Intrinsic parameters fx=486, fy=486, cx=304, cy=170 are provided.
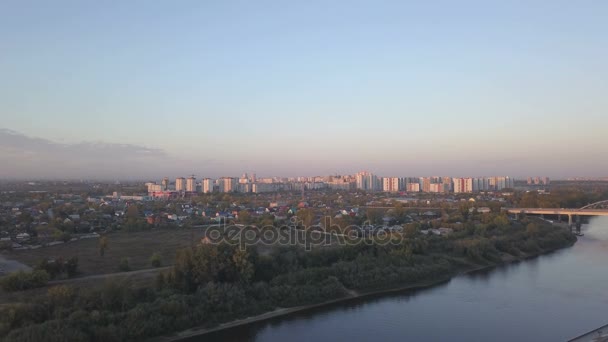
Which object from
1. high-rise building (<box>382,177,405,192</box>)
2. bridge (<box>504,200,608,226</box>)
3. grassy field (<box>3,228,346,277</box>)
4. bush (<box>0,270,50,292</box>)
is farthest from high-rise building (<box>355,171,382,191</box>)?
bush (<box>0,270,50,292</box>)

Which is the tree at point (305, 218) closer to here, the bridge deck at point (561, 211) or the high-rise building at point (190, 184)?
the bridge deck at point (561, 211)

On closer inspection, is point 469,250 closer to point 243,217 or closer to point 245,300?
point 245,300

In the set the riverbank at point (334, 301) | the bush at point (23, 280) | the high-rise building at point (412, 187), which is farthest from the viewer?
the high-rise building at point (412, 187)

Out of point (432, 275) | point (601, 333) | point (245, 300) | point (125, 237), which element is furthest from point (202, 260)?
point (125, 237)

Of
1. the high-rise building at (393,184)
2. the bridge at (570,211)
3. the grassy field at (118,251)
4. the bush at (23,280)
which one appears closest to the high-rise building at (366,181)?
the high-rise building at (393,184)

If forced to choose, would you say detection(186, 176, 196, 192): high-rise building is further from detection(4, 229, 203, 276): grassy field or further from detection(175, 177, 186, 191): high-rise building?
detection(4, 229, 203, 276): grassy field

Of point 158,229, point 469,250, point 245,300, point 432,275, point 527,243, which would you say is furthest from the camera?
point 158,229

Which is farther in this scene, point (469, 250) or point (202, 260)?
point (469, 250)
